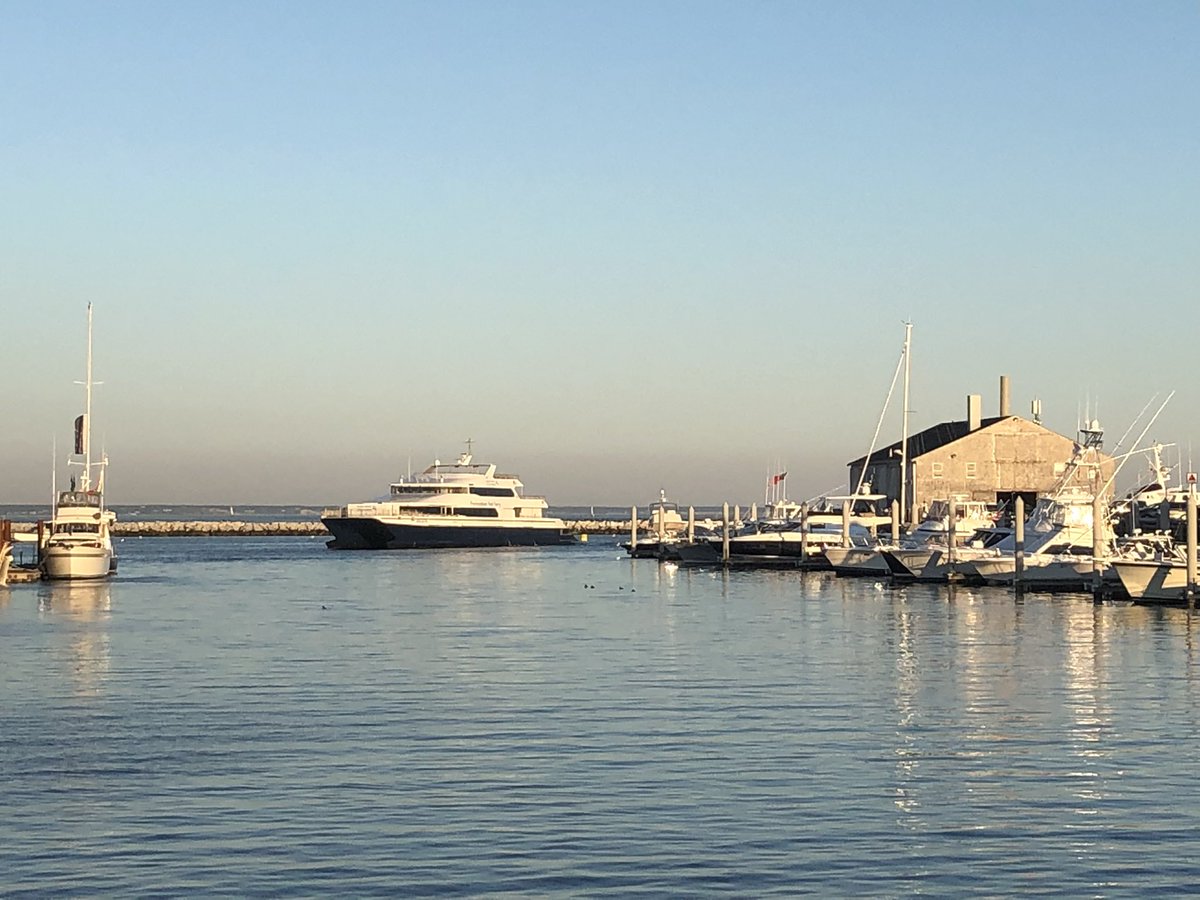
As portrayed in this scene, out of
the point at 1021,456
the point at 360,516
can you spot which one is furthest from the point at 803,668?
the point at 360,516

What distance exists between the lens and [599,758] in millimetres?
24203

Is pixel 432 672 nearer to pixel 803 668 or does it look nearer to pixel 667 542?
pixel 803 668

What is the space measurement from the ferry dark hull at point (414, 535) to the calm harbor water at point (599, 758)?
86.1 meters

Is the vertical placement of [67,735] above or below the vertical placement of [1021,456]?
below

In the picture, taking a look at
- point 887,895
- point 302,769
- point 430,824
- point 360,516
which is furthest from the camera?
point 360,516

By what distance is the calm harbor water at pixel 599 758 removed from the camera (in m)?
17.8

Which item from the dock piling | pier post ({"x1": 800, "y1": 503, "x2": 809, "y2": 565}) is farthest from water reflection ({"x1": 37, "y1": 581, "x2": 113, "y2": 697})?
pier post ({"x1": 800, "y1": 503, "x2": 809, "y2": 565})

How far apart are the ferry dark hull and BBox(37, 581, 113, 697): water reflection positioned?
61561 mm

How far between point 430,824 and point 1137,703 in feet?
52.0

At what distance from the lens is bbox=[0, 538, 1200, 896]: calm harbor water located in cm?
1780

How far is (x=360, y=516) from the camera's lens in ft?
453

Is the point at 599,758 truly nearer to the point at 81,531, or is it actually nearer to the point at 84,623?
the point at 84,623

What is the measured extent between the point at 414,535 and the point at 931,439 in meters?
41.1

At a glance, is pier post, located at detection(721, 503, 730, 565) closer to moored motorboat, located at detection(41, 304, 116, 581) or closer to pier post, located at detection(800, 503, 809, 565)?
pier post, located at detection(800, 503, 809, 565)
